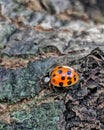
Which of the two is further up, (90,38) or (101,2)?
(90,38)

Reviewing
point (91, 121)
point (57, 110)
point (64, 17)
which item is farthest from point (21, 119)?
point (64, 17)

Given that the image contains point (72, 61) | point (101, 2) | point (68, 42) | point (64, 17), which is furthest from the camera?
point (101, 2)

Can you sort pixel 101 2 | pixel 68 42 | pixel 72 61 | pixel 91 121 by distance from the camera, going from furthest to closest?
pixel 101 2 → pixel 68 42 → pixel 72 61 → pixel 91 121

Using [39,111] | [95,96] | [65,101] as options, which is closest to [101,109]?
[95,96]

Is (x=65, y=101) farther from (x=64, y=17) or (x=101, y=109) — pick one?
(x=64, y=17)

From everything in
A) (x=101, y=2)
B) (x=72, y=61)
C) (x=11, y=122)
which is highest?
(x=72, y=61)

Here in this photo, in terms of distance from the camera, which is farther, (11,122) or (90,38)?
(90,38)
